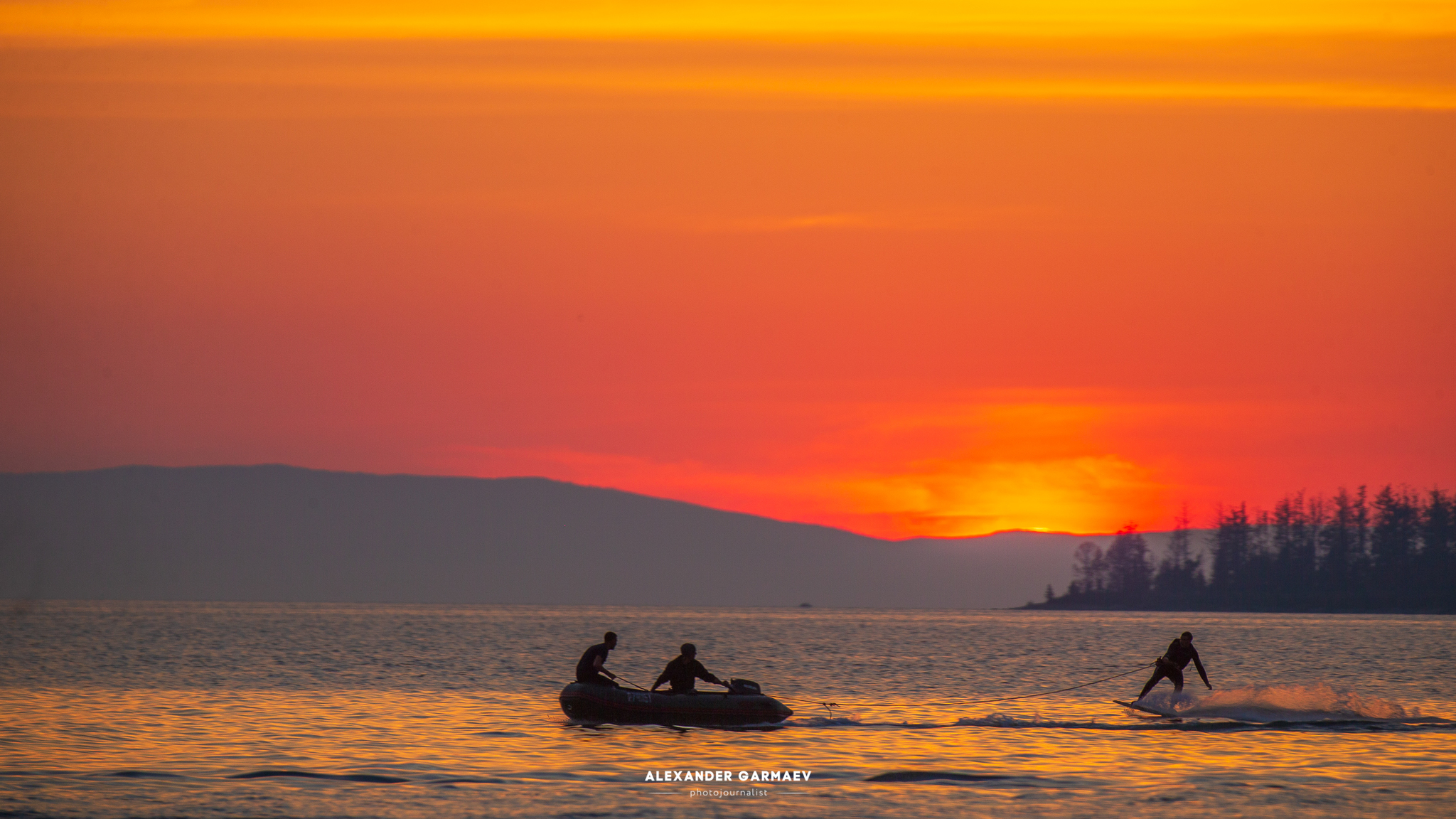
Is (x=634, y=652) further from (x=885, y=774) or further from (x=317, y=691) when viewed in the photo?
(x=885, y=774)

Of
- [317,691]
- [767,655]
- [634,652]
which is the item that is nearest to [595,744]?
[317,691]

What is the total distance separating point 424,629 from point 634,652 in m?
52.1

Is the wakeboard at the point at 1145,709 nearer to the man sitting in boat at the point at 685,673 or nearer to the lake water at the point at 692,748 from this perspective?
the lake water at the point at 692,748

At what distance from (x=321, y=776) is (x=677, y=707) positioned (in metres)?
9.99

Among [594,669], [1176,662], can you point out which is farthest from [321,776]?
[1176,662]

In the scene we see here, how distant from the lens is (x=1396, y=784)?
83.5ft

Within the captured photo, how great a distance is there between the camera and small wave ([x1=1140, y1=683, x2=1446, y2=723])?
35062 mm

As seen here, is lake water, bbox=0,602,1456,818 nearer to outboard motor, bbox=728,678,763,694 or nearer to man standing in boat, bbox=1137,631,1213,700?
man standing in boat, bbox=1137,631,1213,700

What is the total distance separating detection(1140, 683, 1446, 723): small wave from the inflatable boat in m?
10.4

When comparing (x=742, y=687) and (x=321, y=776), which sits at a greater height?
(x=742, y=687)

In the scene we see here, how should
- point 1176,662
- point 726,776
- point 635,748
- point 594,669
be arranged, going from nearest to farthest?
point 726,776 < point 635,748 < point 594,669 < point 1176,662

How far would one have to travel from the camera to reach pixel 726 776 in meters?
26.1

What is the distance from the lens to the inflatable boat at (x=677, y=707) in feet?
109

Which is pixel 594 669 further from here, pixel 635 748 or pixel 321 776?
pixel 321 776
